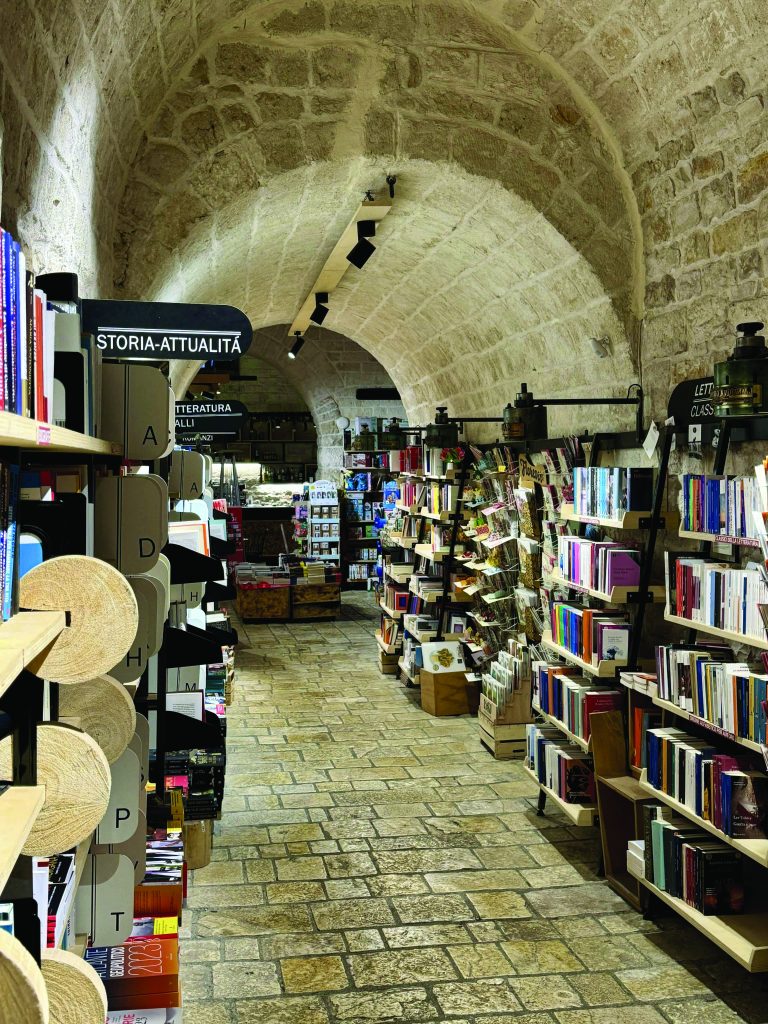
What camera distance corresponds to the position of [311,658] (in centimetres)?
1065

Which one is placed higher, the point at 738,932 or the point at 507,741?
the point at 738,932

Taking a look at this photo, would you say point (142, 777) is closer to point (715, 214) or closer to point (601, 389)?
point (715, 214)

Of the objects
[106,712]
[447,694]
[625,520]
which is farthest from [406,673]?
[106,712]

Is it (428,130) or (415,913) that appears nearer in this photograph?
(415,913)

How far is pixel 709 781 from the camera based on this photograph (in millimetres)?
3939

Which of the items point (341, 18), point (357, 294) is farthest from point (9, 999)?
point (357, 294)

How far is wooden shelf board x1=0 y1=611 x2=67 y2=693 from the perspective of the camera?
118 cm

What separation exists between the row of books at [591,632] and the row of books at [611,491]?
1.85 ft

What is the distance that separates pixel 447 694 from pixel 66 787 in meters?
6.75

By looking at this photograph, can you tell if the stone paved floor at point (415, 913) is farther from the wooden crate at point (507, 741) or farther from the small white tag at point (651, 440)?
the small white tag at point (651, 440)

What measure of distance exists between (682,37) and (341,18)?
1692mm

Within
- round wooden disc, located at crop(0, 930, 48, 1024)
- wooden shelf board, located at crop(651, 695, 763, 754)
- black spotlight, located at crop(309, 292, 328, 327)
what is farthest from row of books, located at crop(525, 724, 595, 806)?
black spotlight, located at crop(309, 292, 328, 327)

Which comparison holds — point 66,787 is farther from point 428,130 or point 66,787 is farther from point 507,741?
point 507,741

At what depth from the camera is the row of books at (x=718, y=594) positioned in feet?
12.4
